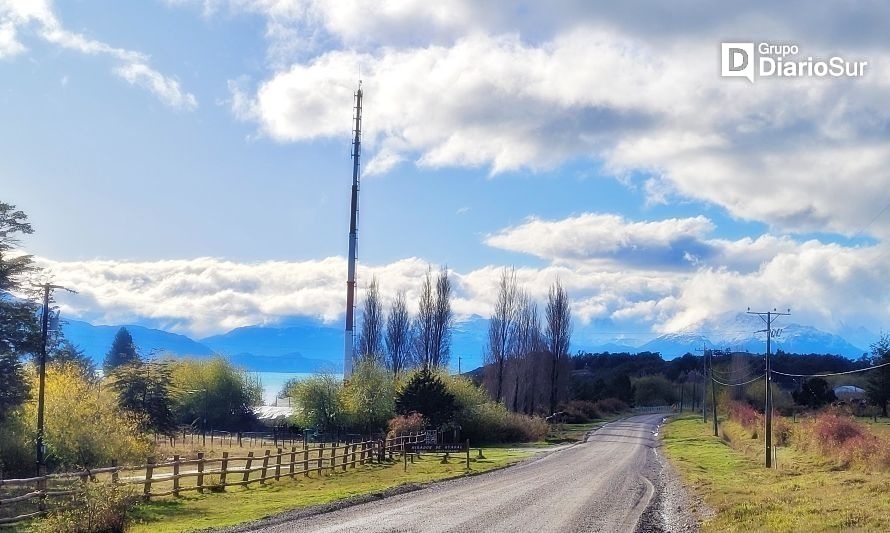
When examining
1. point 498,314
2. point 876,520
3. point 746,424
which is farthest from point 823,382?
point 876,520

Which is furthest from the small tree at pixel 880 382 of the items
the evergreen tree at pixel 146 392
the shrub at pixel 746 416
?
the evergreen tree at pixel 146 392

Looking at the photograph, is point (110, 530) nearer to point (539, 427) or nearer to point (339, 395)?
point (339, 395)

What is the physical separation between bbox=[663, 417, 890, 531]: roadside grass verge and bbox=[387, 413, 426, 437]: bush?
17704 millimetres

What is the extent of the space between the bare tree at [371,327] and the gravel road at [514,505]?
49192 millimetres

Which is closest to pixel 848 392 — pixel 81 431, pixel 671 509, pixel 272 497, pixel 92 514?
pixel 671 509

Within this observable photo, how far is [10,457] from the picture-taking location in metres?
38.1

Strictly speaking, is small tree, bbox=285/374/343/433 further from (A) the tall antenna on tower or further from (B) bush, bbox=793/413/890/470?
(B) bush, bbox=793/413/890/470

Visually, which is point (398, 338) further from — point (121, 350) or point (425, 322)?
point (121, 350)

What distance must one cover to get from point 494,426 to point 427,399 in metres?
8.93

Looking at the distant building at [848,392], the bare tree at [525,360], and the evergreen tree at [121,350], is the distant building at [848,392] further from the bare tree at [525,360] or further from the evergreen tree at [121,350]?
the evergreen tree at [121,350]

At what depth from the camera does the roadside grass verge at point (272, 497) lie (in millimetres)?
22594

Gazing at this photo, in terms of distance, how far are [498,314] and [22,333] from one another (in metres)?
56.0

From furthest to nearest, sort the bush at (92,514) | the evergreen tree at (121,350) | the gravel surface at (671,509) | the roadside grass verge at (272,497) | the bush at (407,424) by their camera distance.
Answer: the evergreen tree at (121,350)
the bush at (407,424)
the roadside grass verge at (272,497)
the gravel surface at (671,509)
the bush at (92,514)

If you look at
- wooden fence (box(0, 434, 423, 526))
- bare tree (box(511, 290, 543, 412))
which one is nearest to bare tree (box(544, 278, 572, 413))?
bare tree (box(511, 290, 543, 412))
